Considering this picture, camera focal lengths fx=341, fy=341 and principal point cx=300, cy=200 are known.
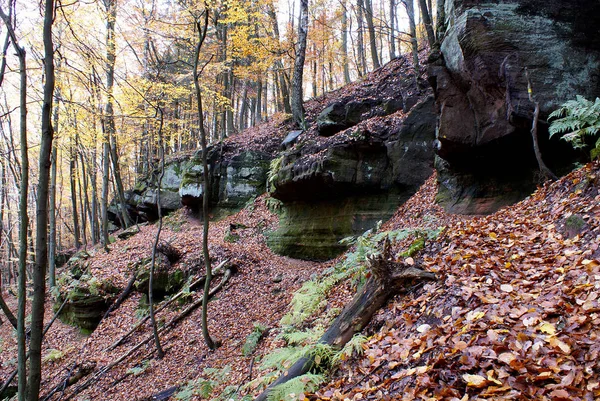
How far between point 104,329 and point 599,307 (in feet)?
38.9

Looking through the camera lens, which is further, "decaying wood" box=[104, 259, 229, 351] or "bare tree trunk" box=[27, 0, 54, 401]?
"decaying wood" box=[104, 259, 229, 351]

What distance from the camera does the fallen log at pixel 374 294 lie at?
4.40m

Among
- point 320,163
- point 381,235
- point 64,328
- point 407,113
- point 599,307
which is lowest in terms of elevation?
point 64,328

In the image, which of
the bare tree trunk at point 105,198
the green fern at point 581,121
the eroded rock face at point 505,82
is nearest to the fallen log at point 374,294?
the green fern at point 581,121

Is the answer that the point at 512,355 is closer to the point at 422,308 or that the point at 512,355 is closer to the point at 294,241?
the point at 422,308

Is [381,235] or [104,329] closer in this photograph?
[381,235]

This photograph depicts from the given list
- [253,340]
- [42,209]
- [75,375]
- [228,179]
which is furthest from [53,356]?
[228,179]

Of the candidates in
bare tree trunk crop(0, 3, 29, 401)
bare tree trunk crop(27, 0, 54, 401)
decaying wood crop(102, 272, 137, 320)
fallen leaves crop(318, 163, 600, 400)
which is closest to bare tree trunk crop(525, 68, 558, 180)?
fallen leaves crop(318, 163, 600, 400)

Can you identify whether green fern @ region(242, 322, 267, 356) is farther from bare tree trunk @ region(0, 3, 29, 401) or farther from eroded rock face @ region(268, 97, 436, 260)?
eroded rock face @ region(268, 97, 436, 260)

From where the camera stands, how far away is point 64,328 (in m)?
11.5

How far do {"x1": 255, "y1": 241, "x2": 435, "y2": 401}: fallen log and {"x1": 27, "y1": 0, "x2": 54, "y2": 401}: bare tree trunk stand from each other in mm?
2990

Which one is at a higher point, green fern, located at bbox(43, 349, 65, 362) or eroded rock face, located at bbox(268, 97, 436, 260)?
eroded rock face, located at bbox(268, 97, 436, 260)

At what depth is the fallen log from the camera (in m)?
4.40

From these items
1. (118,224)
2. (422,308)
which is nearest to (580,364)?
(422,308)
